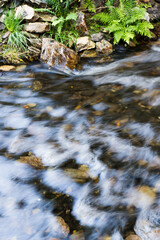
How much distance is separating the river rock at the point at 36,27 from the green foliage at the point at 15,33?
0.19 metres

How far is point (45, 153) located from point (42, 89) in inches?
84.3

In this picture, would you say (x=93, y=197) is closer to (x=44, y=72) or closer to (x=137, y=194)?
(x=137, y=194)

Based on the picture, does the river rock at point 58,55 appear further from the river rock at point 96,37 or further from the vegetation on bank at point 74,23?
the river rock at point 96,37

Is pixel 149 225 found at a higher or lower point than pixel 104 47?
lower

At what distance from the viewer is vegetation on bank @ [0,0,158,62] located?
6.07 meters

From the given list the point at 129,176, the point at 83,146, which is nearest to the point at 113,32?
the point at 83,146

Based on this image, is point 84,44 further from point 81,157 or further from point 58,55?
point 81,157

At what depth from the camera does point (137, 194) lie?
2.47 meters

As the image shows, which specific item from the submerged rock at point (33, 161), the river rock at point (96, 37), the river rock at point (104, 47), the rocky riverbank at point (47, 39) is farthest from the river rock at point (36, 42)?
the submerged rock at point (33, 161)

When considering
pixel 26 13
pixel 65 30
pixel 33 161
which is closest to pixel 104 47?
pixel 65 30

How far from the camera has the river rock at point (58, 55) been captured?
5.79 meters

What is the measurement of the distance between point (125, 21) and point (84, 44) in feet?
4.44

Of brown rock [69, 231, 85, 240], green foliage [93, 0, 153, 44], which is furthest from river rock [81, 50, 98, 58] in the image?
brown rock [69, 231, 85, 240]

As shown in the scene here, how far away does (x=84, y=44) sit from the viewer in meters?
6.25
